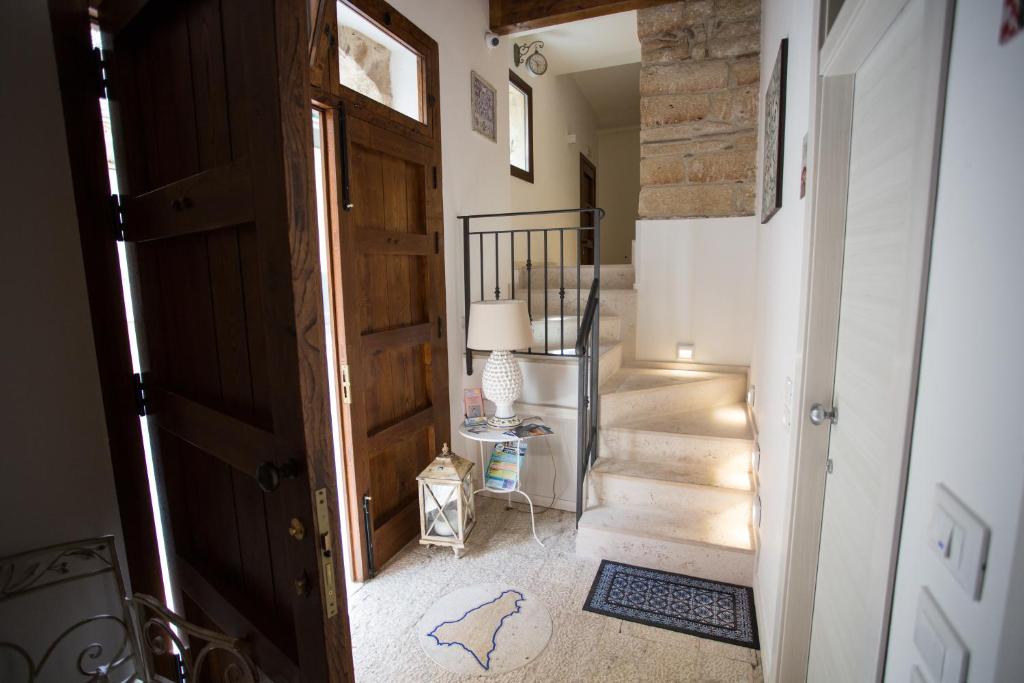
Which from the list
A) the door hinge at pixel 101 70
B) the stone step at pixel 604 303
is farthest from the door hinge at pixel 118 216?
the stone step at pixel 604 303

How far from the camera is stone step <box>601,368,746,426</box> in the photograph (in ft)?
9.52

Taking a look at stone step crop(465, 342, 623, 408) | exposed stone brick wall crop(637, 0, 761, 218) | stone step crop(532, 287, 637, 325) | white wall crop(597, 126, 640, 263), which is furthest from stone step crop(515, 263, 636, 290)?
white wall crop(597, 126, 640, 263)

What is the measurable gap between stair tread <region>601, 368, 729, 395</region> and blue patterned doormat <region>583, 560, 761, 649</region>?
41.3 inches

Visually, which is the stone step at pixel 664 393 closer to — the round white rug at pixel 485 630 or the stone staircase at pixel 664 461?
the stone staircase at pixel 664 461

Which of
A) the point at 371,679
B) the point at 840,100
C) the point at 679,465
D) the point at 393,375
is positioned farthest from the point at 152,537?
the point at 679,465

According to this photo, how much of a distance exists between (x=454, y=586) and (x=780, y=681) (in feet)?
4.36

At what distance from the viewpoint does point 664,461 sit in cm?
270

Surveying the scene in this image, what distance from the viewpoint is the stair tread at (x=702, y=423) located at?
8.79 feet

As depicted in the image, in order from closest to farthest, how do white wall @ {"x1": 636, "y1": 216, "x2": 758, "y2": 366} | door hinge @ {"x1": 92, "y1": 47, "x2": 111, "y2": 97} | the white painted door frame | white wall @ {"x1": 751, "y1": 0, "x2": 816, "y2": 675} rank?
the white painted door frame → door hinge @ {"x1": 92, "y1": 47, "x2": 111, "y2": 97} → white wall @ {"x1": 751, "y1": 0, "x2": 816, "y2": 675} → white wall @ {"x1": 636, "y1": 216, "x2": 758, "y2": 366}

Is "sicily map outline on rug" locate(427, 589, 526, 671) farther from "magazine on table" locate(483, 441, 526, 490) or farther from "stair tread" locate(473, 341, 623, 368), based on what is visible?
"stair tread" locate(473, 341, 623, 368)

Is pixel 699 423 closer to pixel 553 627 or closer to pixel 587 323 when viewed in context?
pixel 587 323

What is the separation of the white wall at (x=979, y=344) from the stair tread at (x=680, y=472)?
5.99ft

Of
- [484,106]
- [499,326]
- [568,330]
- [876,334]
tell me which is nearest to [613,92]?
[484,106]

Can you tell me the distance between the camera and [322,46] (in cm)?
191
